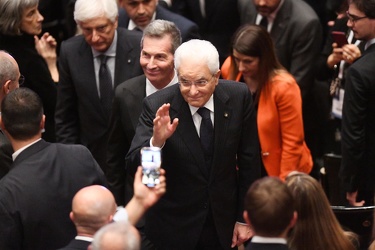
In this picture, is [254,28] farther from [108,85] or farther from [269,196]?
[269,196]

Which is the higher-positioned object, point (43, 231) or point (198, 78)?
point (198, 78)

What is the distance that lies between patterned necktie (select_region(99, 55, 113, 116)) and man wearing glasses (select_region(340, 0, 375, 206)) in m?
1.69

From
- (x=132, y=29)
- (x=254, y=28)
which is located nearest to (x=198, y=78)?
(x=254, y=28)

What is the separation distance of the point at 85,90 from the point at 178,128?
5.28ft

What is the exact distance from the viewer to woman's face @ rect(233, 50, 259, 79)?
6707 millimetres

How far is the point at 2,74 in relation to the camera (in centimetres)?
577

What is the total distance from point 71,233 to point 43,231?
0.16 meters

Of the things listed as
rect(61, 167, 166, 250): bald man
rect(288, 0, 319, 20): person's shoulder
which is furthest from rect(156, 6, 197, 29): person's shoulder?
rect(61, 167, 166, 250): bald man

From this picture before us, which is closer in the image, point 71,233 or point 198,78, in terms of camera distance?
point 71,233

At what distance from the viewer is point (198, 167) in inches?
214

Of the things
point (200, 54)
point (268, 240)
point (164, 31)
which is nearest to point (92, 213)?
point (268, 240)

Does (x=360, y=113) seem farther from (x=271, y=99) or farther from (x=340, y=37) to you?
(x=340, y=37)

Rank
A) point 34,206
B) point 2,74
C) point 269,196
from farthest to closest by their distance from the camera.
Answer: point 2,74 < point 34,206 < point 269,196

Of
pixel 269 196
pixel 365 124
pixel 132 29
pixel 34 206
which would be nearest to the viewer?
pixel 269 196
